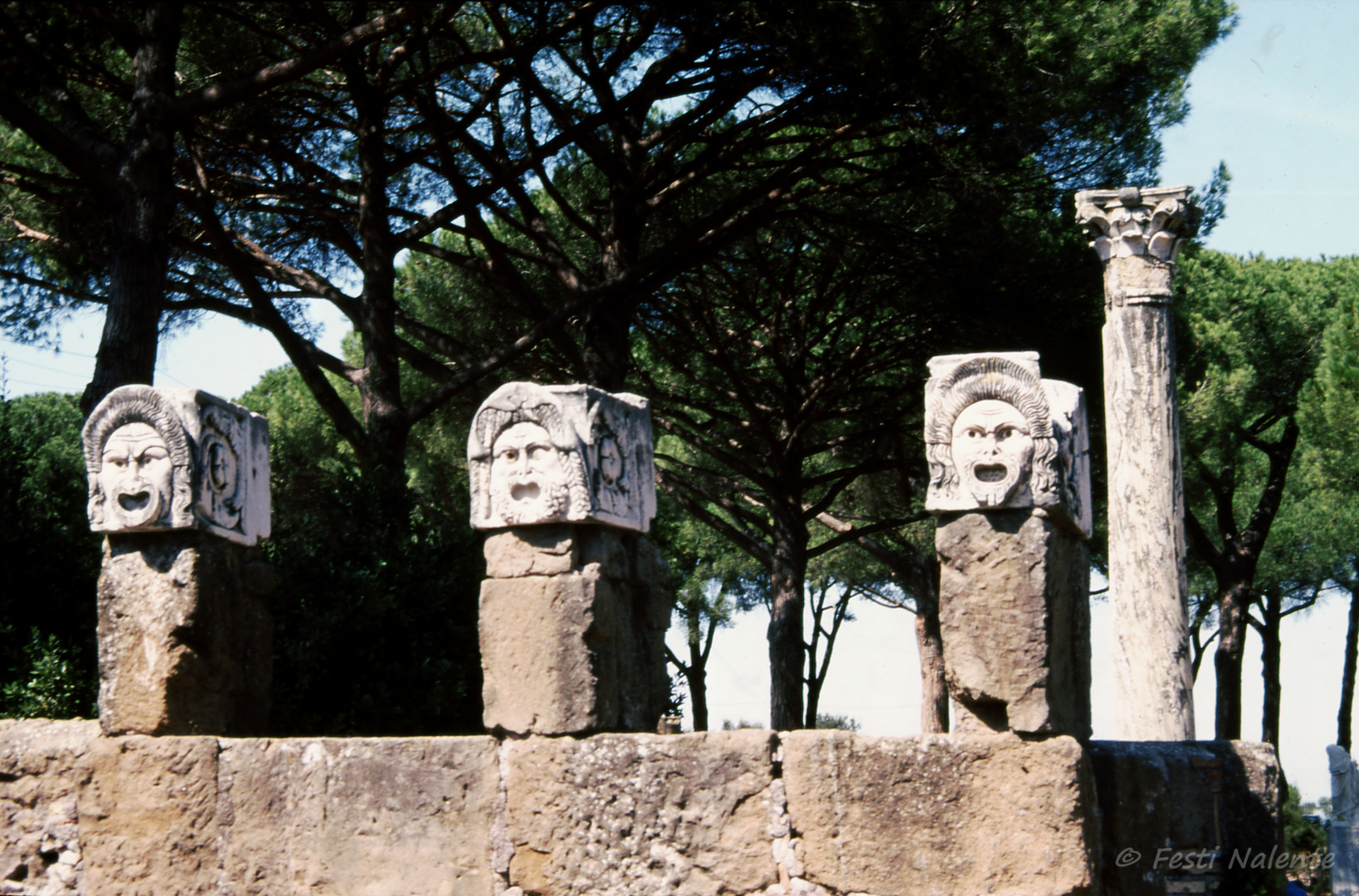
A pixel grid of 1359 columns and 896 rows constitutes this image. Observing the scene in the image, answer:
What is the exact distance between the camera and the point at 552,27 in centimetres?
925

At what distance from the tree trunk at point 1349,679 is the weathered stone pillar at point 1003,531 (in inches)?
551

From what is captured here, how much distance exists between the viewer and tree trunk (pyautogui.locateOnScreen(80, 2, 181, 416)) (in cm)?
690

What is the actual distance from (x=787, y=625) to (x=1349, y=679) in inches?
336

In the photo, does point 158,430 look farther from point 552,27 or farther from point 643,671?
point 552,27

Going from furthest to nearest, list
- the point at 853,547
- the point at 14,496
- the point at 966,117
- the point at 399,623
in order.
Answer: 1. the point at 853,547
2. the point at 966,117
3. the point at 14,496
4. the point at 399,623

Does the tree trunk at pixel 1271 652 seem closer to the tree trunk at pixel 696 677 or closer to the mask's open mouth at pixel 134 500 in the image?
the tree trunk at pixel 696 677

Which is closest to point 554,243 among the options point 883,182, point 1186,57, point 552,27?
point 552,27

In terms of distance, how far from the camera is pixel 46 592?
7285 mm

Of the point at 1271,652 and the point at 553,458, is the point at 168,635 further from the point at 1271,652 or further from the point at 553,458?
the point at 1271,652

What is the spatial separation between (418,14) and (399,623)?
3.25 metres

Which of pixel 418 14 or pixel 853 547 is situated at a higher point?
pixel 418 14

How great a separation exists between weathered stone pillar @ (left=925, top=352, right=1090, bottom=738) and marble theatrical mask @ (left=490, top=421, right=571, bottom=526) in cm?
123

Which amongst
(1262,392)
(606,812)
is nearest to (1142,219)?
(606,812)

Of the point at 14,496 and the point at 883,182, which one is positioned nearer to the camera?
the point at 14,496
